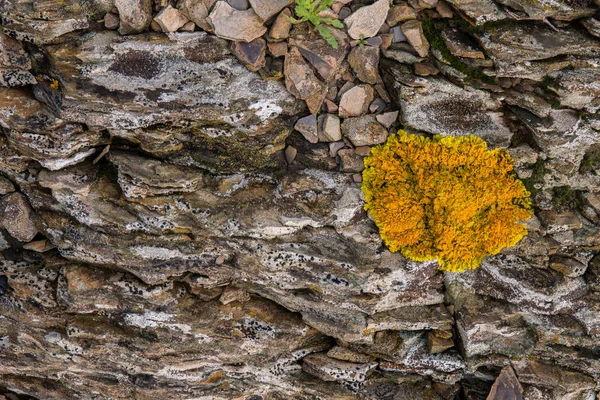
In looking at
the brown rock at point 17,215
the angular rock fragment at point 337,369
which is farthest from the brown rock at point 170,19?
the angular rock fragment at point 337,369

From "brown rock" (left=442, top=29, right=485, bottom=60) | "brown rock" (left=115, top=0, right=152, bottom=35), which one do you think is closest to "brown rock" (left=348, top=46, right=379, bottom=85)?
"brown rock" (left=442, top=29, right=485, bottom=60)

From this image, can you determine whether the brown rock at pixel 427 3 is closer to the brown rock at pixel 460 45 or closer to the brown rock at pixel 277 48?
the brown rock at pixel 460 45

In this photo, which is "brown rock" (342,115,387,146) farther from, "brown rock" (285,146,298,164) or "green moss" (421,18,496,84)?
"green moss" (421,18,496,84)

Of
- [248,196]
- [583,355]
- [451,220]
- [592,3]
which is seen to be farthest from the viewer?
[583,355]

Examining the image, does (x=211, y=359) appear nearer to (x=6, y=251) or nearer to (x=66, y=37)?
(x=6, y=251)

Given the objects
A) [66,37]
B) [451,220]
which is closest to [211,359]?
[451,220]
